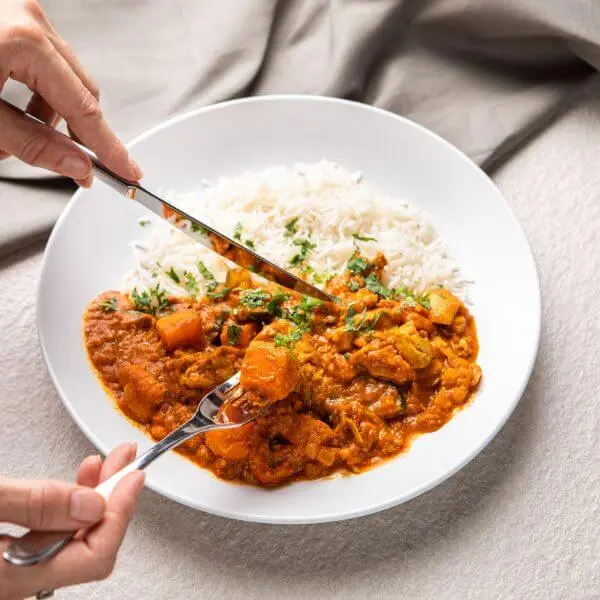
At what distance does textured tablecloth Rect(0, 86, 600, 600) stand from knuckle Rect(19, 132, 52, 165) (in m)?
1.28

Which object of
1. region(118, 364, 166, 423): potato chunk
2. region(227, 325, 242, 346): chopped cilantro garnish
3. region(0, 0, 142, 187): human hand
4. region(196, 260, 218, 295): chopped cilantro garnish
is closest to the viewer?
region(0, 0, 142, 187): human hand

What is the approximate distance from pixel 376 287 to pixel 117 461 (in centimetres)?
164

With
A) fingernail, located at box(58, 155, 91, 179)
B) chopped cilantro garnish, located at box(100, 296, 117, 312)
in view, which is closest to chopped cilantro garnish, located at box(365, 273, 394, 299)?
chopped cilantro garnish, located at box(100, 296, 117, 312)

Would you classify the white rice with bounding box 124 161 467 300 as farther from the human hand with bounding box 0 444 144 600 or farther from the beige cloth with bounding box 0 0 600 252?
the human hand with bounding box 0 444 144 600

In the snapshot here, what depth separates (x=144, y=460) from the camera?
123 inches

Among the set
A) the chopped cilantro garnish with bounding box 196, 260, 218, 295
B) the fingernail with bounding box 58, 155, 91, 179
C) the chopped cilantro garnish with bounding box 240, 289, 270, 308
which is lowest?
the chopped cilantro garnish with bounding box 196, 260, 218, 295

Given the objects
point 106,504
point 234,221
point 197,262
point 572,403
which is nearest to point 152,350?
point 197,262

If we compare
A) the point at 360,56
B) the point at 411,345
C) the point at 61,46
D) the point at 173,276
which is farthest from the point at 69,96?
the point at 360,56

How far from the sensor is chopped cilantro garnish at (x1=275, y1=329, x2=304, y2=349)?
3831mm

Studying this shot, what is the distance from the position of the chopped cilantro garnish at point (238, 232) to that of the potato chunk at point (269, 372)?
2.85 ft

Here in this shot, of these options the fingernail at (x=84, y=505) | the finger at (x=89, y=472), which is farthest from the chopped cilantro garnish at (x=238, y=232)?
the fingernail at (x=84, y=505)

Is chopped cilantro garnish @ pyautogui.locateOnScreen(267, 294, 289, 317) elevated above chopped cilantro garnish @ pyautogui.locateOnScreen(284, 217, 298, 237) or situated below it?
below

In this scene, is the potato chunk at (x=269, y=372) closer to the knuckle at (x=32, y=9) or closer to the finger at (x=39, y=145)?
the finger at (x=39, y=145)

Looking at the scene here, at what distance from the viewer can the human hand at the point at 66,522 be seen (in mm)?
2713
